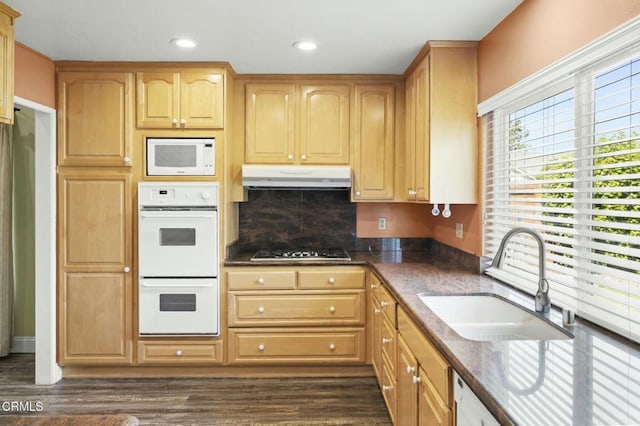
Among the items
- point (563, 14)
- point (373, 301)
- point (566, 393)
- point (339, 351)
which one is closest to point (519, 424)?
point (566, 393)

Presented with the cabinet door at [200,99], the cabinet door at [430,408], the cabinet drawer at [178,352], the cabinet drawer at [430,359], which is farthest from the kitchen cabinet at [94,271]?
the cabinet door at [430,408]

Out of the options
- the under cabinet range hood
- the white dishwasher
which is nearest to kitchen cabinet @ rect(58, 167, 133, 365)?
the under cabinet range hood

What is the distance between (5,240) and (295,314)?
2604 millimetres

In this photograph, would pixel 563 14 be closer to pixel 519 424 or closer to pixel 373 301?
pixel 519 424

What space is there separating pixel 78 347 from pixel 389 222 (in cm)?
272

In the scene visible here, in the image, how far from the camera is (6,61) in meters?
2.12

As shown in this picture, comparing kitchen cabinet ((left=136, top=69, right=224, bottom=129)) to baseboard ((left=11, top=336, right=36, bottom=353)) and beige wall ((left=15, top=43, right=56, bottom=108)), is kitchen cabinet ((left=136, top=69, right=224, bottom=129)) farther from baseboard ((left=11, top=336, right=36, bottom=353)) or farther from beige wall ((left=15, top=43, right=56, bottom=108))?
baseboard ((left=11, top=336, right=36, bottom=353))

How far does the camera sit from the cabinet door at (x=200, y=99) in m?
3.03

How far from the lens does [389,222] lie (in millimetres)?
3689

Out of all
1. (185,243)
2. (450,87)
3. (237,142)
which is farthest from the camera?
(237,142)

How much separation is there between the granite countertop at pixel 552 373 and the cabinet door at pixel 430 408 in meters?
0.21

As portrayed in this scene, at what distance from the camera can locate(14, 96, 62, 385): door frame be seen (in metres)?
2.98

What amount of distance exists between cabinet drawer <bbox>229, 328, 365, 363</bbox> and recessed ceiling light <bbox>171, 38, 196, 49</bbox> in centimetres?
206

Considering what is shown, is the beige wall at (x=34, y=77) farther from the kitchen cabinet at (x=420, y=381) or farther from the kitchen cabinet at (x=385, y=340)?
the kitchen cabinet at (x=420, y=381)
